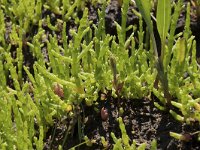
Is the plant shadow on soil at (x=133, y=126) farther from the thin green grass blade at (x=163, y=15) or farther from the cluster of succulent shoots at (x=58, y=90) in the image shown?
the thin green grass blade at (x=163, y=15)

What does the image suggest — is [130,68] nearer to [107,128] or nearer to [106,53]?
[106,53]

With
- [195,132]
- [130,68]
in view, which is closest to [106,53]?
[130,68]

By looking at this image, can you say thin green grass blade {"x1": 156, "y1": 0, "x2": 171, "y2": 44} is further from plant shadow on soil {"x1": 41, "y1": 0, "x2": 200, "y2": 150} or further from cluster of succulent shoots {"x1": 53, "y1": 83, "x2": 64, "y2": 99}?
cluster of succulent shoots {"x1": 53, "y1": 83, "x2": 64, "y2": 99}

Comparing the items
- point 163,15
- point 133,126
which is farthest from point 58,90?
point 163,15

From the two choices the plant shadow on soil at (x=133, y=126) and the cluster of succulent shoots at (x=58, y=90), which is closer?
the plant shadow on soil at (x=133, y=126)

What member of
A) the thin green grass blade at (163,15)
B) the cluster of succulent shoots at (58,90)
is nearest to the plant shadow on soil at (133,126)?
the cluster of succulent shoots at (58,90)

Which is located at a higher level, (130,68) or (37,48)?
(37,48)

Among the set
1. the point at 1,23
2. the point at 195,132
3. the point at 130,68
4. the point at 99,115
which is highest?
the point at 1,23

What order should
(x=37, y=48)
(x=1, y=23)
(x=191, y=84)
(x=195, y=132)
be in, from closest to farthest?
1. (x=195, y=132)
2. (x=191, y=84)
3. (x=37, y=48)
4. (x=1, y=23)
